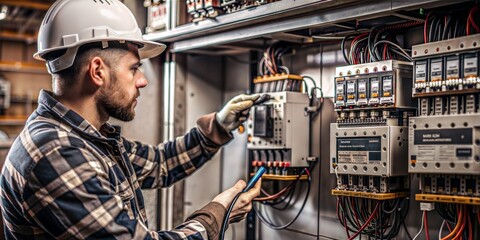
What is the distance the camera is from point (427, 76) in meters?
1.59

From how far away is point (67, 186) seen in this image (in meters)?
1.37

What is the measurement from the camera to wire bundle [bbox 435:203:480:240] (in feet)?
5.11

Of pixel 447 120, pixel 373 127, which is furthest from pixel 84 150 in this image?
pixel 447 120

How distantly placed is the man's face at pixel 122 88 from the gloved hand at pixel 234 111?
0.49 m

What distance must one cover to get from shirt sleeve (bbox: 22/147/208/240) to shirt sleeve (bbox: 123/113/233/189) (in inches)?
27.6

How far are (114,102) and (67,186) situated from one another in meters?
0.36

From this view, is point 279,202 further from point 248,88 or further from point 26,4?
point 26,4

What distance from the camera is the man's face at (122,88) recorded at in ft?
5.36

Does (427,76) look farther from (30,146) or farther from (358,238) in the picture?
(30,146)

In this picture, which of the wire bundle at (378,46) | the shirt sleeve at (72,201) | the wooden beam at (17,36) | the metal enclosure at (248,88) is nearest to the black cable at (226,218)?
the shirt sleeve at (72,201)

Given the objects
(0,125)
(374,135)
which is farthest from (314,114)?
(0,125)

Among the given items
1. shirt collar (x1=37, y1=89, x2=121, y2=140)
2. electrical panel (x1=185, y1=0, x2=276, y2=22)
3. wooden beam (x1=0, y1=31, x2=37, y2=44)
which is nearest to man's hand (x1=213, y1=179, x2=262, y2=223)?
shirt collar (x1=37, y1=89, x2=121, y2=140)

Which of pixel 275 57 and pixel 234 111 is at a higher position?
pixel 275 57

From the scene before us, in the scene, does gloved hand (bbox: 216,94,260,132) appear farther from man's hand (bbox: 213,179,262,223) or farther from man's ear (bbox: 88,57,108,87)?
man's ear (bbox: 88,57,108,87)
